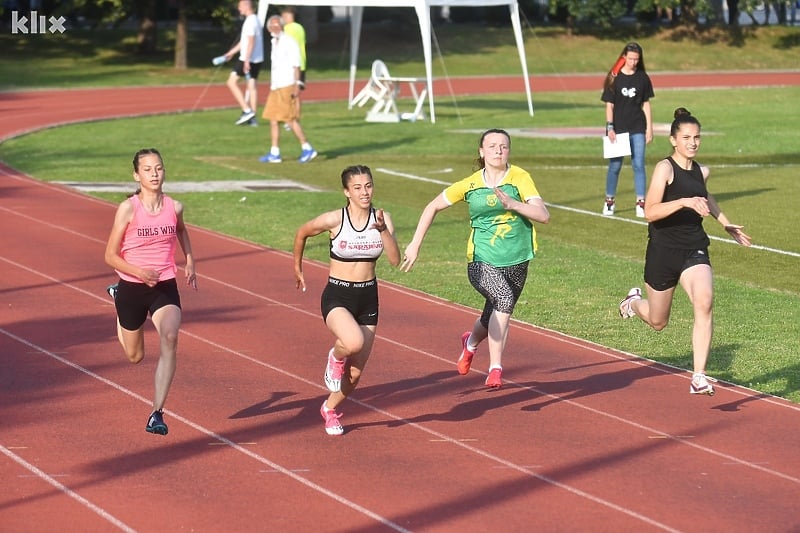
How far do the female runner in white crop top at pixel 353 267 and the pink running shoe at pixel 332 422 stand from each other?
0.68 feet

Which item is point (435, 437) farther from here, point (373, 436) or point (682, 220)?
point (682, 220)

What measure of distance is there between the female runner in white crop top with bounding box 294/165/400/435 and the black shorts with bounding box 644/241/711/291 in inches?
84.3

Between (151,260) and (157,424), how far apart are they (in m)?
1.01

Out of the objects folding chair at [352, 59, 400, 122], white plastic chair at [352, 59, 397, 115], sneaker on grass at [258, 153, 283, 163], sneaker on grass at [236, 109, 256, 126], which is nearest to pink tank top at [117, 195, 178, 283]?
sneaker on grass at [258, 153, 283, 163]

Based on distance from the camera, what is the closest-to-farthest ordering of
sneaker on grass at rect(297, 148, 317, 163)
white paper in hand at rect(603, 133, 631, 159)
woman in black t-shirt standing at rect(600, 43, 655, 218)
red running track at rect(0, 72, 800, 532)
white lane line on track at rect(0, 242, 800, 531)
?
red running track at rect(0, 72, 800, 532) → white lane line on track at rect(0, 242, 800, 531) → woman in black t-shirt standing at rect(600, 43, 655, 218) → white paper in hand at rect(603, 133, 631, 159) → sneaker on grass at rect(297, 148, 317, 163)

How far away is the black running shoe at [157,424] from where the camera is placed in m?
9.12

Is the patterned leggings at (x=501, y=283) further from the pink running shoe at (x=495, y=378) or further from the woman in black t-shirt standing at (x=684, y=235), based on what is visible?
the woman in black t-shirt standing at (x=684, y=235)

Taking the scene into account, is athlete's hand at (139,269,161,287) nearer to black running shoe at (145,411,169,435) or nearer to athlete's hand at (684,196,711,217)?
black running shoe at (145,411,169,435)

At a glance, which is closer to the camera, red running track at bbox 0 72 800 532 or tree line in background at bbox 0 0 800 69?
red running track at bbox 0 72 800 532

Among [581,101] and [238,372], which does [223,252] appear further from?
[581,101]

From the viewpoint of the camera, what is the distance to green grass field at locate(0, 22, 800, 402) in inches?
510

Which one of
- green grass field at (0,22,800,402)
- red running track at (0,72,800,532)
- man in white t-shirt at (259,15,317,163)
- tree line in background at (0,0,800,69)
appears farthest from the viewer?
tree line in background at (0,0,800,69)

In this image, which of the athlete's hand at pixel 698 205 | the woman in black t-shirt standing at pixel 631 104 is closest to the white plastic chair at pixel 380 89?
the woman in black t-shirt standing at pixel 631 104

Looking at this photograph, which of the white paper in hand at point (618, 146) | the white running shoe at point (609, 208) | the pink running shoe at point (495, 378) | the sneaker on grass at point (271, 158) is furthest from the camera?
the sneaker on grass at point (271, 158)
